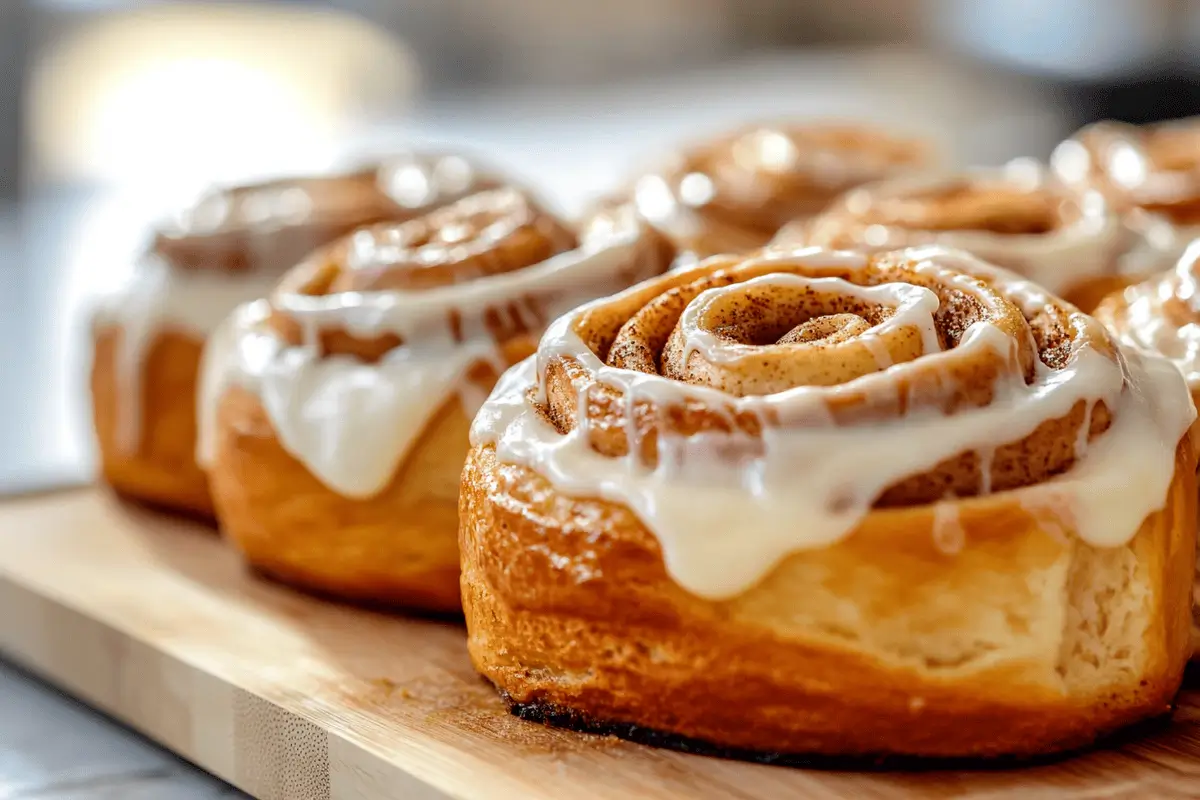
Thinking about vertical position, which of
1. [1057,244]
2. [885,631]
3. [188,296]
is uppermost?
[1057,244]

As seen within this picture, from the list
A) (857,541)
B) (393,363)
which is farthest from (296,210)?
(857,541)

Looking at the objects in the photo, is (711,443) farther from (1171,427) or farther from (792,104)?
(792,104)

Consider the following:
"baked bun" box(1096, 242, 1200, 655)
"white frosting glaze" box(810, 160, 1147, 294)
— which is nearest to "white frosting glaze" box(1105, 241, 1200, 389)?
"baked bun" box(1096, 242, 1200, 655)

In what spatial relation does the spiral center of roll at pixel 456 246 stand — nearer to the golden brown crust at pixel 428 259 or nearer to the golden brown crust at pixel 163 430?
the golden brown crust at pixel 428 259

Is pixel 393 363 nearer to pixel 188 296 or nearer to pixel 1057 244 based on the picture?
pixel 188 296

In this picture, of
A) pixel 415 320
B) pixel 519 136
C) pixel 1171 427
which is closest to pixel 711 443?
pixel 1171 427

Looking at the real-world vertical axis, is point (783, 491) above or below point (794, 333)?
below

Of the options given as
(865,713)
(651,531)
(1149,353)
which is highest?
(1149,353)
